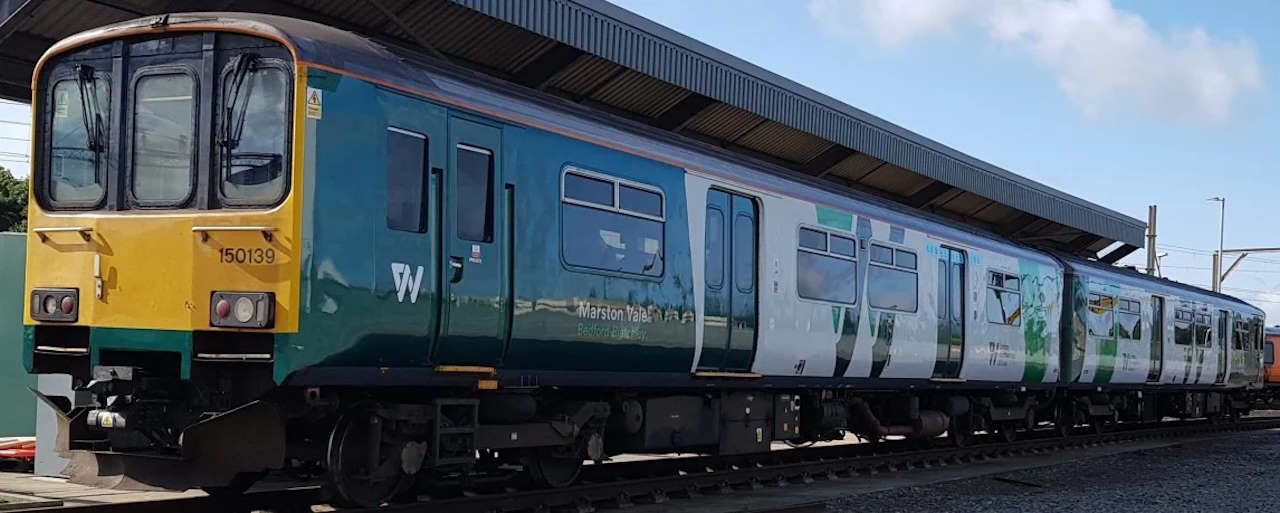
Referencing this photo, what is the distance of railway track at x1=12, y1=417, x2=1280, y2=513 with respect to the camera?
873 centimetres

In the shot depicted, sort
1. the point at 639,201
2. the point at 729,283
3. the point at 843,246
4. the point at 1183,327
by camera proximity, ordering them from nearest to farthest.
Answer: the point at 639,201, the point at 729,283, the point at 843,246, the point at 1183,327

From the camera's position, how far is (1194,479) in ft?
48.2

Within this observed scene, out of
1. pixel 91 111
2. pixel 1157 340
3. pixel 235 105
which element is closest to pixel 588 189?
pixel 235 105

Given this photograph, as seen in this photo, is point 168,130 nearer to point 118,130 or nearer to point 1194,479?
point 118,130

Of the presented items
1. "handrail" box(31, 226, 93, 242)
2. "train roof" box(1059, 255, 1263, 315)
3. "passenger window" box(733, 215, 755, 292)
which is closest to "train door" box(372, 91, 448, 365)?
"handrail" box(31, 226, 93, 242)

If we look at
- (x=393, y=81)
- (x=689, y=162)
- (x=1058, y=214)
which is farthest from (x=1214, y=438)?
(x=393, y=81)

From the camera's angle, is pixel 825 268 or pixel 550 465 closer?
pixel 550 465

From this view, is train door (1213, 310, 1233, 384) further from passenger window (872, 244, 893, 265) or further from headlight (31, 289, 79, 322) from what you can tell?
headlight (31, 289, 79, 322)

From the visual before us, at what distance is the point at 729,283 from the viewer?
11.4 metres

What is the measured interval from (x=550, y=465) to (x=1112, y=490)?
6.41 m

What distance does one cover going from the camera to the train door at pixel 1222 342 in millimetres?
27188

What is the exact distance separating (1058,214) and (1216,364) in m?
5.27

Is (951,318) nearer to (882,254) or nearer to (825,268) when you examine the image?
(882,254)

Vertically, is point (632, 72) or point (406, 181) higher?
point (632, 72)
